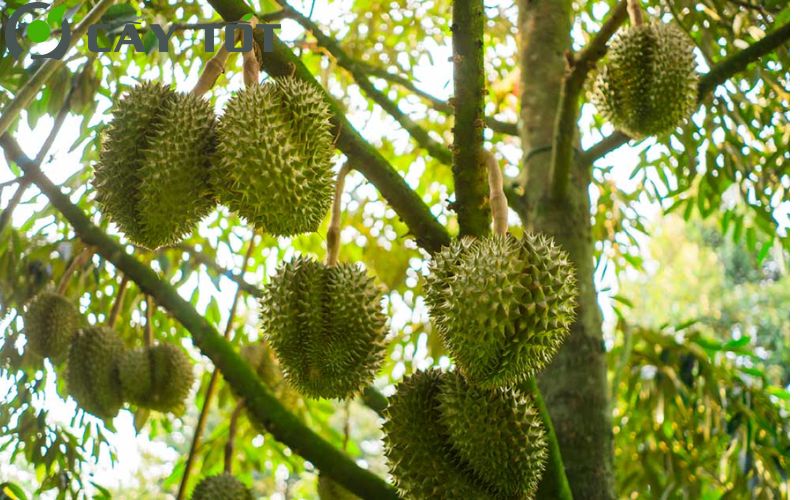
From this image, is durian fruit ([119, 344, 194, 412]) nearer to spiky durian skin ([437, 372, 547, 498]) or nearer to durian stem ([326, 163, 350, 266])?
durian stem ([326, 163, 350, 266])

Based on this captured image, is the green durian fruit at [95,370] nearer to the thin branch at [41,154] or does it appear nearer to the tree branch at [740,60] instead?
the thin branch at [41,154]

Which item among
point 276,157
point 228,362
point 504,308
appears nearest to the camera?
point 504,308

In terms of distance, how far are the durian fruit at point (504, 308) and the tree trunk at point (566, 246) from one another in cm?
50

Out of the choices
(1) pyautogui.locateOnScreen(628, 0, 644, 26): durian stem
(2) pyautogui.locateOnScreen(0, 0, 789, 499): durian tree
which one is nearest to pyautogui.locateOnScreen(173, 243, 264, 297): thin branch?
(2) pyautogui.locateOnScreen(0, 0, 789, 499): durian tree

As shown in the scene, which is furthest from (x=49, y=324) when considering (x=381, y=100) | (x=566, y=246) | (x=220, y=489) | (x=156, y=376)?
(x=566, y=246)

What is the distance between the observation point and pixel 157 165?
149 centimetres

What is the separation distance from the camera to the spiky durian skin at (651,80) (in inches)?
89.7

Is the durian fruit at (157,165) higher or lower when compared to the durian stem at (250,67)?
lower

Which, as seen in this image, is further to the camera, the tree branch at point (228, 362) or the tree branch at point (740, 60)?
the tree branch at point (740, 60)

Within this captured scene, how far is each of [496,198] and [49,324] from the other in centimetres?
175

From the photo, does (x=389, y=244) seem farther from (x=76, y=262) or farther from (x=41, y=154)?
(x=41, y=154)

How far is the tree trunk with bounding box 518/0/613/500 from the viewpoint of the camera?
2.21 m

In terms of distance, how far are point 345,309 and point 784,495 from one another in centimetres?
216

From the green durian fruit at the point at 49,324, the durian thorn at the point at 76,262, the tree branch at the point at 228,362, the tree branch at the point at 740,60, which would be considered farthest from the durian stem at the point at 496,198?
the green durian fruit at the point at 49,324
